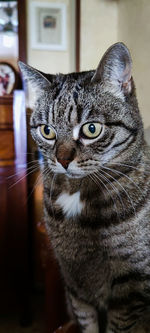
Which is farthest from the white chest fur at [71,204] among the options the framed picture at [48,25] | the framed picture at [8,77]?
the framed picture at [48,25]

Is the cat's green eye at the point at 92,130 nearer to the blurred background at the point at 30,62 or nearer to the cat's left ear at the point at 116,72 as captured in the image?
the cat's left ear at the point at 116,72

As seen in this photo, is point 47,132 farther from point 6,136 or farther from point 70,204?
point 6,136

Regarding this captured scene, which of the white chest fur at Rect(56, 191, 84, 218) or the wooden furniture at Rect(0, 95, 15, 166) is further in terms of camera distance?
the wooden furniture at Rect(0, 95, 15, 166)

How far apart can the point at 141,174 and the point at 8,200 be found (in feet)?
2.40

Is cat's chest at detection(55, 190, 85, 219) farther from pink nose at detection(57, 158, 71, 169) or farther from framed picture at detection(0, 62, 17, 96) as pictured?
framed picture at detection(0, 62, 17, 96)

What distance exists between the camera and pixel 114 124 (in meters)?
0.59

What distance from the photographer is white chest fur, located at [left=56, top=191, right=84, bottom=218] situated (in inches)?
25.8

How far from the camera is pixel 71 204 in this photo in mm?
667

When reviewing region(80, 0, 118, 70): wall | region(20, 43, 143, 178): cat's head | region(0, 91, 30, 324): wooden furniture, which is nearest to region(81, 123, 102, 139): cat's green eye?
region(20, 43, 143, 178): cat's head

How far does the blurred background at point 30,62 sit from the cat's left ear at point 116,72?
0.58 meters

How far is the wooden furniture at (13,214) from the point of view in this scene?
46.6 inches

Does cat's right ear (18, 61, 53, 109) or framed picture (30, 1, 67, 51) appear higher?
framed picture (30, 1, 67, 51)

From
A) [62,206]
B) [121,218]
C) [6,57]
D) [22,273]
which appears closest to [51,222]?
[62,206]

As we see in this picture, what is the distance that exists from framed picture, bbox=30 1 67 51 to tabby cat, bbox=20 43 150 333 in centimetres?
83
